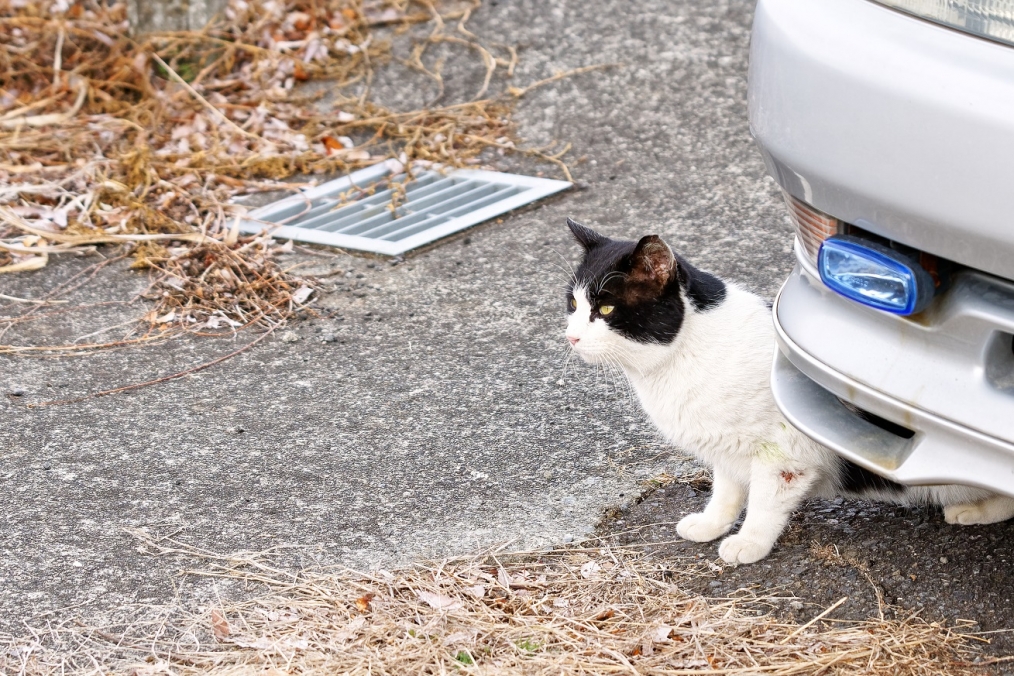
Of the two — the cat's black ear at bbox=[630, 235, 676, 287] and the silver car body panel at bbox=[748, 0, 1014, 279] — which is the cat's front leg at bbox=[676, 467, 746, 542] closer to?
the cat's black ear at bbox=[630, 235, 676, 287]

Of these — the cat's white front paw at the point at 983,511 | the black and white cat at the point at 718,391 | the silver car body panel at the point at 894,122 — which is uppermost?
the silver car body panel at the point at 894,122

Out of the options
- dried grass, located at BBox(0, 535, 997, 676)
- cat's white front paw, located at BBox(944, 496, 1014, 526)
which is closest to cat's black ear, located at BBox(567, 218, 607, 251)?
dried grass, located at BBox(0, 535, 997, 676)

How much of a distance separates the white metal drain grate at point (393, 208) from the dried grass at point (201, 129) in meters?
0.12

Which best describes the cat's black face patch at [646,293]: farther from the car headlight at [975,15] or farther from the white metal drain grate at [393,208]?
the white metal drain grate at [393,208]

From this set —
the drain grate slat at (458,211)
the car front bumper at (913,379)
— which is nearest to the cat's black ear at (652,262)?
the car front bumper at (913,379)

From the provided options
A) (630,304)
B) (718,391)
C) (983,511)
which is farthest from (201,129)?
(983,511)

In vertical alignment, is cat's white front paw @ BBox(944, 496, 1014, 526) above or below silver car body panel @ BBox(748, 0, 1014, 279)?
below

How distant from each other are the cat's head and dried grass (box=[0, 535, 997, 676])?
20.8 inches

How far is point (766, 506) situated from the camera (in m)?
2.54

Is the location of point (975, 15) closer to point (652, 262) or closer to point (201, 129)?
point (652, 262)

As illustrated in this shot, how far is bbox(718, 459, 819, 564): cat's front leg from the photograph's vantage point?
8.24 feet

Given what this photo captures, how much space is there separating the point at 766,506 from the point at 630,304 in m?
0.59

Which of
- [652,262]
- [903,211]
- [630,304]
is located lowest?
[630,304]

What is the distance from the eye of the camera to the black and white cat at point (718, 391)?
252cm
